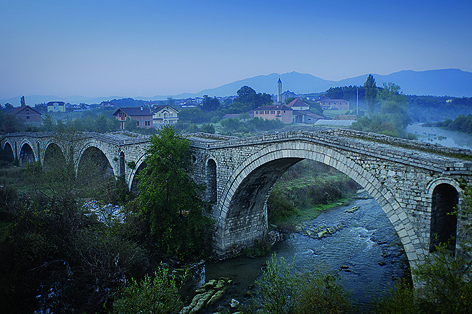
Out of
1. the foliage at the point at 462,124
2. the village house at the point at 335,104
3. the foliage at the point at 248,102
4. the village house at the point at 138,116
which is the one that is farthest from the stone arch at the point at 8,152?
the village house at the point at 335,104

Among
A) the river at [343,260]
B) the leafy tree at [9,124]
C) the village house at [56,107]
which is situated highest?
the village house at [56,107]

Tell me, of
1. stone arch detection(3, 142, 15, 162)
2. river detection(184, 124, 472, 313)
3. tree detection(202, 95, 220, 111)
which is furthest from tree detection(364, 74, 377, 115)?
stone arch detection(3, 142, 15, 162)

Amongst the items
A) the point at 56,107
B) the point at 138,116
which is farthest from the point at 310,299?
the point at 56,107

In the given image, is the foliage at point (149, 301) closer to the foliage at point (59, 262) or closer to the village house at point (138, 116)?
the foliage at point (59, 262)

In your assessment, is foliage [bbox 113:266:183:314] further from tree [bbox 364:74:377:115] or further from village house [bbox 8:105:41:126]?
village house [bbox 8:105:41:126]

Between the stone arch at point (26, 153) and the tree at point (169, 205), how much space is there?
100 ft

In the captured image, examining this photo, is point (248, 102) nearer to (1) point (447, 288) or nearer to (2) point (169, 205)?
(2) point (169, 205)

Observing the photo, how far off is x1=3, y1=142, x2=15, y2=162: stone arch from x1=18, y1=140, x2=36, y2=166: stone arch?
94.6 inches

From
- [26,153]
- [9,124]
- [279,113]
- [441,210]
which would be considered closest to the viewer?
[441,210]

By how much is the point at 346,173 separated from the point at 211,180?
27.9 feet

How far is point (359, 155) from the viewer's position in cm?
1301

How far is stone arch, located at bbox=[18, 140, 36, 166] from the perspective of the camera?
42.9 metres

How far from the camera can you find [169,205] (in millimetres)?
18469

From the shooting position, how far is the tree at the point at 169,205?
18.3m
